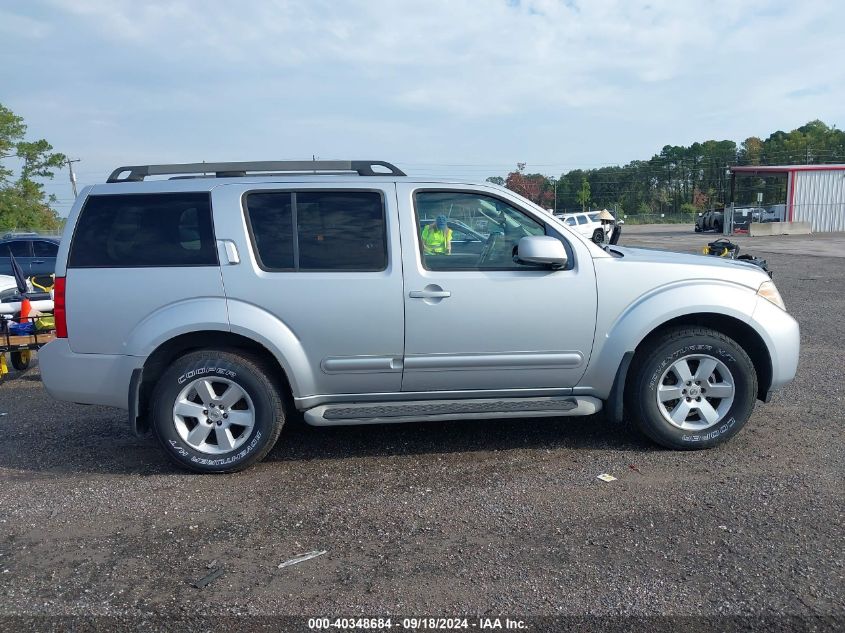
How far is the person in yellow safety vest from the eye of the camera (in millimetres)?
4520

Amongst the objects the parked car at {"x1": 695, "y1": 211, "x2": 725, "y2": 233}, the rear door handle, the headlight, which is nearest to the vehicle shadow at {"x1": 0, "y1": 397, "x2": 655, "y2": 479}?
the rear door handle

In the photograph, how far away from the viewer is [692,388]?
4652 millimetres

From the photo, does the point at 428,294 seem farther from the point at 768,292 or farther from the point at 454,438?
the point at 768,292

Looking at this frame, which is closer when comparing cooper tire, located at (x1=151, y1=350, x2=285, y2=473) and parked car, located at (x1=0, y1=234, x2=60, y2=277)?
cooper tire, located at (x1=151, y1=350, x2=285, y2=473)

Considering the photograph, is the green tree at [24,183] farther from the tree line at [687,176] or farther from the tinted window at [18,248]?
the tree line at [687,176]

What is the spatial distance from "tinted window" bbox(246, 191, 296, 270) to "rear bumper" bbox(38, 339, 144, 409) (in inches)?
40.9

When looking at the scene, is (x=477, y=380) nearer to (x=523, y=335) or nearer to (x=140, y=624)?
(x=523, y=335)

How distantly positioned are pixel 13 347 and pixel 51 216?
45933 mm

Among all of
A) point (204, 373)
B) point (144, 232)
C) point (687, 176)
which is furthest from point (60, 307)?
point (687, 176)

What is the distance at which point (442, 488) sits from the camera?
4156 mm

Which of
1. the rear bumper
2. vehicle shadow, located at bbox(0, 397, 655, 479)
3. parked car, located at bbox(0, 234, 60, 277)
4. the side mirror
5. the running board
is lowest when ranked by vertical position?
Answer: vehicle shadow, located at bbox(0, 397, 655, 479)

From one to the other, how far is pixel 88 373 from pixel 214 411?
2.77ft

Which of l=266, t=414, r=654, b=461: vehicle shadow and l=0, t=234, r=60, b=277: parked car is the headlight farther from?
l=0, t=234, r=60, b=277: parked car

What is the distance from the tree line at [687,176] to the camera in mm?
96125
